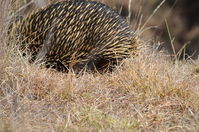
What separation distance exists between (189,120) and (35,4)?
7.54ft

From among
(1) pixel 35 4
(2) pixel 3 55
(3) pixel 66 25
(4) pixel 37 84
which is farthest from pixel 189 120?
(1) pixel 35 4

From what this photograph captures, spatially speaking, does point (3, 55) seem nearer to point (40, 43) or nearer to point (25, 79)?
point (25, 79)

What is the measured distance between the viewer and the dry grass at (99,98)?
368 centimetres

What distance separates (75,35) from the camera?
17.1ft

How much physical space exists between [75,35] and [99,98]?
1.16m

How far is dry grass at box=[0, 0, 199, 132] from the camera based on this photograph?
3.68 metres

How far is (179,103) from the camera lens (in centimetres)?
404

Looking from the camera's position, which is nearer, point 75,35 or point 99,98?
point 99,98

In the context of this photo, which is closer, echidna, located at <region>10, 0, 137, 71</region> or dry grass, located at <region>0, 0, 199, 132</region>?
dry grass, located at <region>0, 0, 199, 132</region>

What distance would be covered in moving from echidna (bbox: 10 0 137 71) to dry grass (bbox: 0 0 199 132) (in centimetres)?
43

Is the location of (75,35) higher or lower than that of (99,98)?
higher

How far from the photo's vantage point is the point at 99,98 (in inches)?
164

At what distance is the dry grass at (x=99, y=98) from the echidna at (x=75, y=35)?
1.42 ft

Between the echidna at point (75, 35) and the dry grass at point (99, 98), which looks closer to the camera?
the dry grass at point (99, 98)
